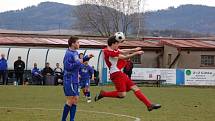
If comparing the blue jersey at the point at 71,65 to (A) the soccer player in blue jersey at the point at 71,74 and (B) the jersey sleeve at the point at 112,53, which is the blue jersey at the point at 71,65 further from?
(B) the jersey sleeve at the point at 112,53

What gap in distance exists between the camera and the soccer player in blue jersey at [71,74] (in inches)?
554

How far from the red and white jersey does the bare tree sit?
78.9 metres

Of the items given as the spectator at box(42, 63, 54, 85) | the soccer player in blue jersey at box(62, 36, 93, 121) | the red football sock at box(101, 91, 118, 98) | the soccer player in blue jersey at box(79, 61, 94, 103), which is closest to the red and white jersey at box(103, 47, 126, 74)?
the red football sock at box(101, 91, 118, 98)

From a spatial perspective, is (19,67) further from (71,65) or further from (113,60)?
(71,65)

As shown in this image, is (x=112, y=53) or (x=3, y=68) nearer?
(x=112, y=53)

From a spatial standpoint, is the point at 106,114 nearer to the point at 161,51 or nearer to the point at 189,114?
the point at 189,114

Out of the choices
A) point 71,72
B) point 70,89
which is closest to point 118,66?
point 71,72

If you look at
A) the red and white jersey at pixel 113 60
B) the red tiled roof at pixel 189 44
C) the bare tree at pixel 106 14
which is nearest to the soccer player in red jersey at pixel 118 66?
the red and white jersey at pixel 113 60

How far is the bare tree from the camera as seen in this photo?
95.0 m

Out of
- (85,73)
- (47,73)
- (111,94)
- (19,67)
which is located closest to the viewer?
(111,94)

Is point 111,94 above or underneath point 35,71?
above

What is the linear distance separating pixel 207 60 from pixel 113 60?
44829 millimetres

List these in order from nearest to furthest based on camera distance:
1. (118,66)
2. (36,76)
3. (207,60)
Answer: (118,66) → (36,76) → (207,60)

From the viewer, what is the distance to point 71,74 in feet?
46.9
